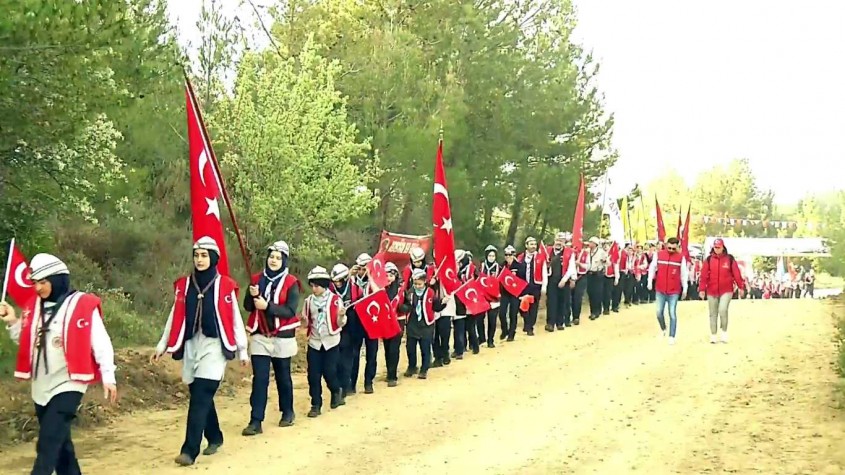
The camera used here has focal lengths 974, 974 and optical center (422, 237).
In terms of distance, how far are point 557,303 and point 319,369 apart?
34.1 feet

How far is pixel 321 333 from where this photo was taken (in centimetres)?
1131

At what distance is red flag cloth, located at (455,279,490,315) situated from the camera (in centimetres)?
1655

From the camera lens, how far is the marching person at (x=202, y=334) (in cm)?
862

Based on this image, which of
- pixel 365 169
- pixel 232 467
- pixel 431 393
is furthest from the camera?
pixel 365 169

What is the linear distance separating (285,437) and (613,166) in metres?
28.3

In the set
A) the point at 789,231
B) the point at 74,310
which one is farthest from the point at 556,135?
the point at 789,231

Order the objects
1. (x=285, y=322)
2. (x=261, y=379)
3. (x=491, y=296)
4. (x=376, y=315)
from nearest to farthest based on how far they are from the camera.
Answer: (x=261, y=379), (x=285, y=322), (x=376, y=315), (x=491, y=296)

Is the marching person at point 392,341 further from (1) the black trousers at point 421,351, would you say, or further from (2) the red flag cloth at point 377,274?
(1) the black trousers at point 421,351

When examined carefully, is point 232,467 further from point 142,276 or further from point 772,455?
point 142,276

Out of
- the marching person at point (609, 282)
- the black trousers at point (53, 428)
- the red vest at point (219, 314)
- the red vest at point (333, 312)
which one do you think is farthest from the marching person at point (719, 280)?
the black trousers at point (53, 428)

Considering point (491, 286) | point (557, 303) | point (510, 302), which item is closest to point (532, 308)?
point (510, 302)

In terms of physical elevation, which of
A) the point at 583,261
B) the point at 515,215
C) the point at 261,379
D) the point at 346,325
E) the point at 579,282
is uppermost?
the point at 515,215

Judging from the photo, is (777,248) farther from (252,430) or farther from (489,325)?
(252,430)

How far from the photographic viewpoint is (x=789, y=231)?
88438 mm
